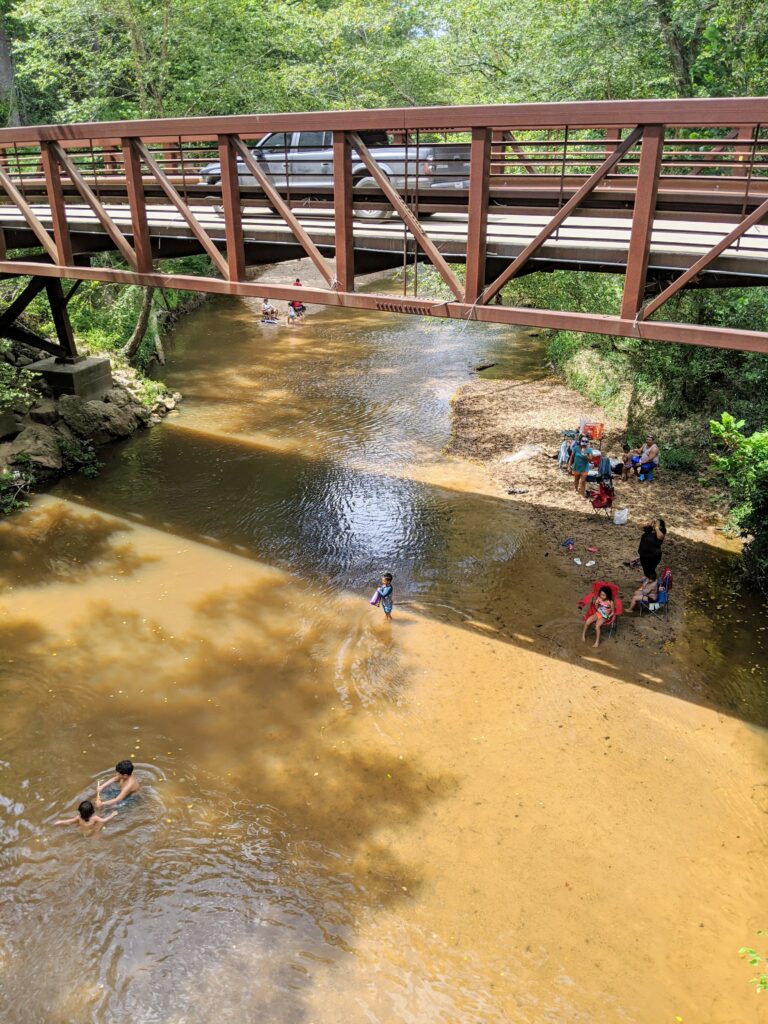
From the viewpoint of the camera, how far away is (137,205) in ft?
33.8

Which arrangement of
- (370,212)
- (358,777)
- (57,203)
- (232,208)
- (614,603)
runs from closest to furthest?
1. (358,777)
2. (232,208)
3. (614,603)
4. (57,203)
5. (370,212)

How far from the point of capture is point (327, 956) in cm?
621

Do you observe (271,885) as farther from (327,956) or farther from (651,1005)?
(651,1005)

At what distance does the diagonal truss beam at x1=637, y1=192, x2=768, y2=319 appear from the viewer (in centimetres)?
622

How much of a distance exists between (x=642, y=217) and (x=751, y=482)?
4.91 m

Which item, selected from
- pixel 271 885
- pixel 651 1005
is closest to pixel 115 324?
pixel 271 885

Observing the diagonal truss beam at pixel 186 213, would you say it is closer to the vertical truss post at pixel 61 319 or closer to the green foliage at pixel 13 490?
the green foliage at pixel 13 490

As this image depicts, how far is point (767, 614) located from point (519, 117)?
7552 millimetres

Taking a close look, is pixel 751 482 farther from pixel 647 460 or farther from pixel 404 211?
pixel 404 211

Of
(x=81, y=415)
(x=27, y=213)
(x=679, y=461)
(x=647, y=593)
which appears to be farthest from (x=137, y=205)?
(x=679, y=461)

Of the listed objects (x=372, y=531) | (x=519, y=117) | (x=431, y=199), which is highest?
(x=519, y=117)

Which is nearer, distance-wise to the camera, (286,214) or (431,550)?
(286,214)

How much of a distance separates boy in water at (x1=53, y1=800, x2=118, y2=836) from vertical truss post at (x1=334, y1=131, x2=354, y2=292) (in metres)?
6.22

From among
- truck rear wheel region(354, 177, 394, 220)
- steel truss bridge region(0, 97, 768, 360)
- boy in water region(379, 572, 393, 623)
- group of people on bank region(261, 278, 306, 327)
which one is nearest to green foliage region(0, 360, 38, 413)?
steel truss bridge region(0, 97, 768, 360)
